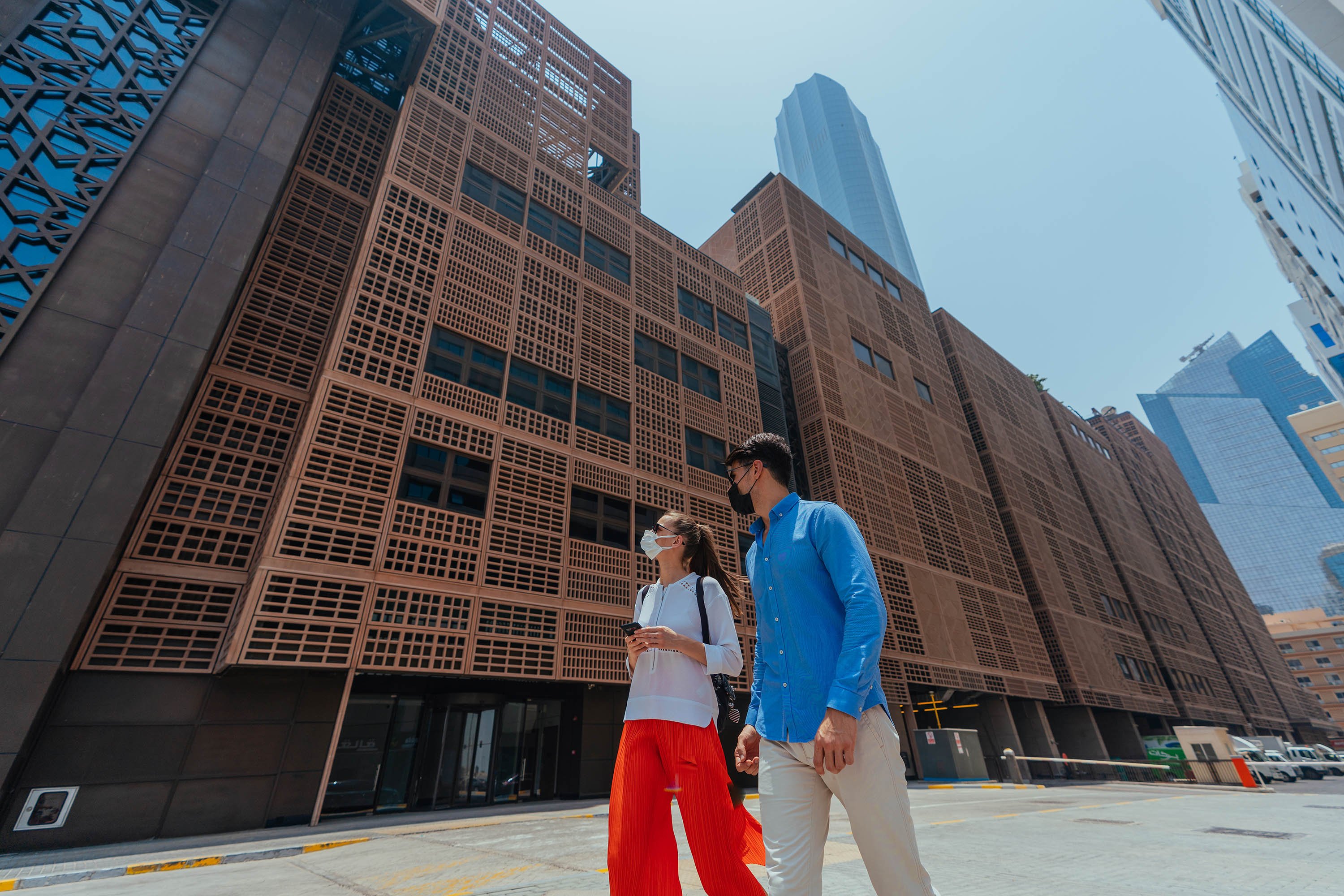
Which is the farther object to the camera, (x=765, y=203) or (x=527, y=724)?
(x=765, y=203)

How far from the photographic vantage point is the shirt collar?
2338 mm

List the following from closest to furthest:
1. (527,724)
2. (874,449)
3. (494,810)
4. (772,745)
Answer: (772,745) → (494,810) → (527,724) → (874,449)

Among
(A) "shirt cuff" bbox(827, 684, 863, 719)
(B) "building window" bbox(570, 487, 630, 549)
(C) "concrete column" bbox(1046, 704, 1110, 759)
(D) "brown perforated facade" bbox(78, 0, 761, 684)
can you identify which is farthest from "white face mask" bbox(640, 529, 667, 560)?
(C) "concrete column" bbox(1046, 704, 1110, 759)

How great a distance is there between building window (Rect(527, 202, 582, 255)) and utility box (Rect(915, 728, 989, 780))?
18373mm

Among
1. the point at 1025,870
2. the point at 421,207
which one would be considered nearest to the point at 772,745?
the point at 1025,870

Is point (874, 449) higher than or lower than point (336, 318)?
higher

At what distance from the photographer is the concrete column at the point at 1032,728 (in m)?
24.1

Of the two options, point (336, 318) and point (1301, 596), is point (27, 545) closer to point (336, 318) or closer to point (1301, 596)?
point (336, 318)

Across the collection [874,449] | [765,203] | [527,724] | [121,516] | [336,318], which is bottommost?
[527,724]

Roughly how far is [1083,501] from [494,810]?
126ft

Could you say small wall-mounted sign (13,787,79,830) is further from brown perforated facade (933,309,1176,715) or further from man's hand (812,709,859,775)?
brown perforated facade (933,309,1176,715)

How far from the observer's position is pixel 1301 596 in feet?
366

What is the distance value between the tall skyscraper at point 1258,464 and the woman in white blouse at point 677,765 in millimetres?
148072

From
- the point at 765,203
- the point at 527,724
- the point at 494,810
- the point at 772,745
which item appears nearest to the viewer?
the point at 772,745
